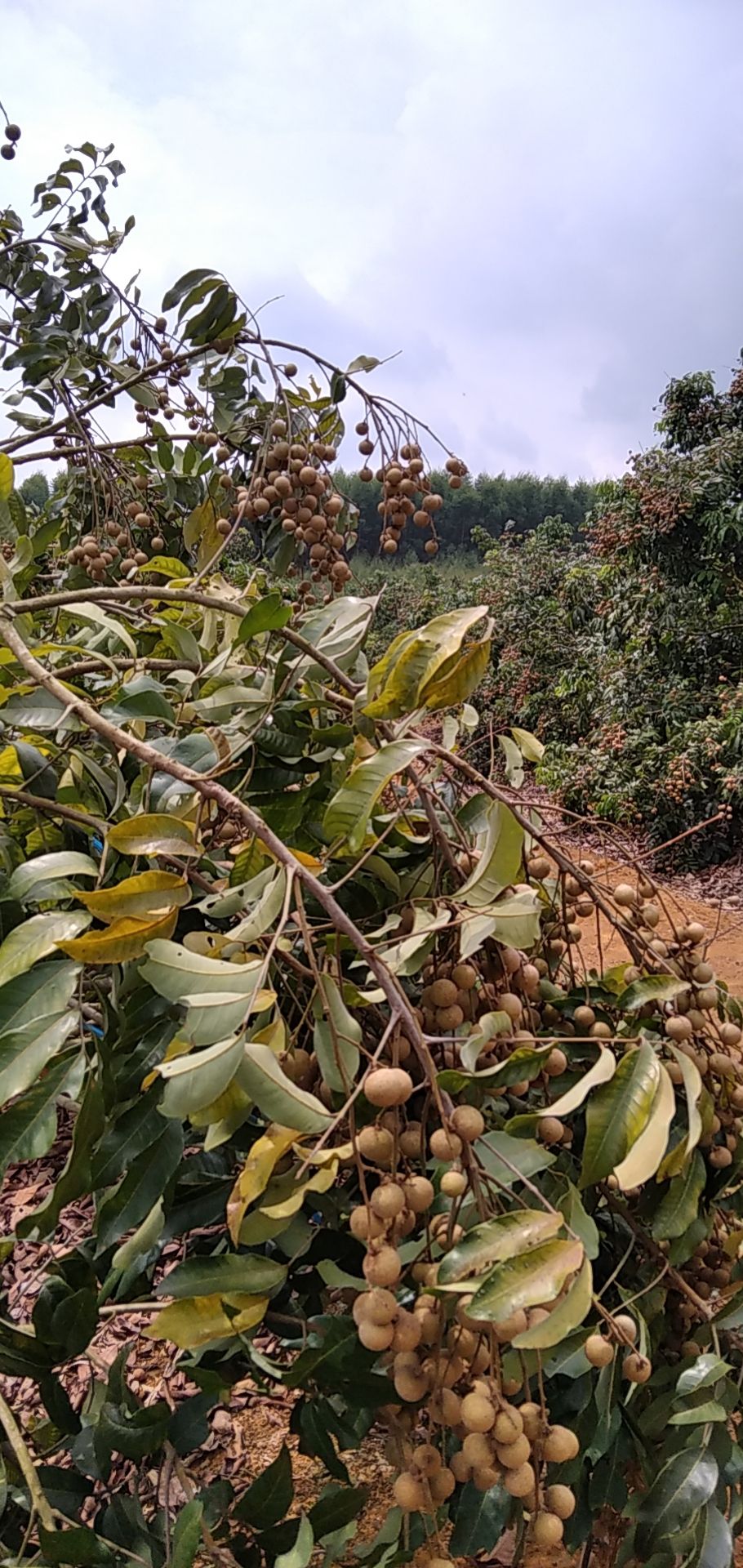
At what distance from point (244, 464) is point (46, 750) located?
1123 mm

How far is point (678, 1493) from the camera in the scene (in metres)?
0.58

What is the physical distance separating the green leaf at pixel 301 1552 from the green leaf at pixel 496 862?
15.2 inches

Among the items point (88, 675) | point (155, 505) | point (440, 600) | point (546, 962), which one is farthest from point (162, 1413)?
point (440, 600)

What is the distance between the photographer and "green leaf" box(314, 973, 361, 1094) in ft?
1.46

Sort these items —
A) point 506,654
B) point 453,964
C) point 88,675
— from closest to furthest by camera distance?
point 453,964, point 88,675, point 506,654

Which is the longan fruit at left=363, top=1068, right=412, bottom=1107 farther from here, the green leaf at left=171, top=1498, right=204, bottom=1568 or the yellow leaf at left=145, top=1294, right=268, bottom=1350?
the green leaf at left=171, top=1498, right=204, bottom=1568

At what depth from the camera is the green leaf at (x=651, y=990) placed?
57 cm

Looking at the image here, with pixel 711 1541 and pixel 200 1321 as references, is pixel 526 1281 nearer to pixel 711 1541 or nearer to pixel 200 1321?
pixel 200 1321

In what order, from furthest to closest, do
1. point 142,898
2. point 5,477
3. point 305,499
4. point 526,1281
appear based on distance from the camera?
1. point 305,499
2. point 5,477
3. point 142,898
4. point 526,1281

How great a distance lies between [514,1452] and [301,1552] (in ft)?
0.84

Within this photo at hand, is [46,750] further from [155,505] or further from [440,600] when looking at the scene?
[440,600]

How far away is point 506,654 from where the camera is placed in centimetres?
891

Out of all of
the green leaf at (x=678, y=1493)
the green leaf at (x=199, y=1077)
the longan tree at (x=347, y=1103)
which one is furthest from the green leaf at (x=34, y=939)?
Result: the green leaf at (x=678, y=1493)

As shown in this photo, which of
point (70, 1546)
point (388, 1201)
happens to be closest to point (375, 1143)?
point (388, 1201)
